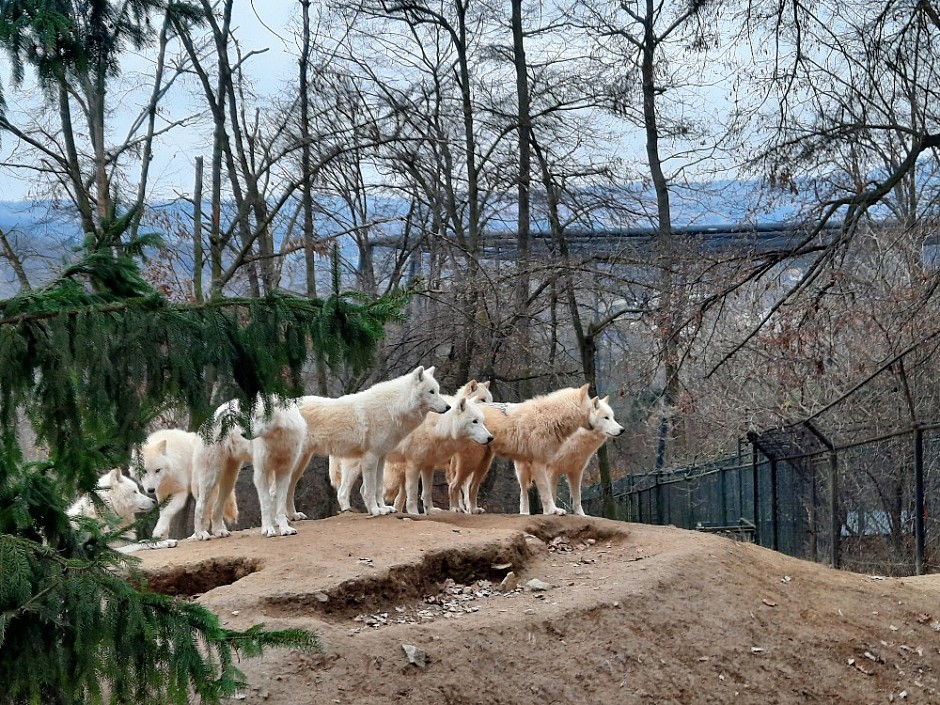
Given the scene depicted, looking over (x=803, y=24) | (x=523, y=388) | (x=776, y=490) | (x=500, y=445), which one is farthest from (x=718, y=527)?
(x=803, y=24)

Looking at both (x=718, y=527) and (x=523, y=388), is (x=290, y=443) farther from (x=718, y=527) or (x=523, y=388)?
(x=523, y=388)

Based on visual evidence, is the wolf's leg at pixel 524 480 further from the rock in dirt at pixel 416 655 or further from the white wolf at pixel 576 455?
the rock in dirt at pixel 416 655

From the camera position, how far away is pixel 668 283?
448 inches

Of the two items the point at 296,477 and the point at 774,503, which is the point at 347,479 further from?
the point at 774,503

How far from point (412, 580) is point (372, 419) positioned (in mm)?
4005

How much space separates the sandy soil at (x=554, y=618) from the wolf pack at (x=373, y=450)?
40.0 inches

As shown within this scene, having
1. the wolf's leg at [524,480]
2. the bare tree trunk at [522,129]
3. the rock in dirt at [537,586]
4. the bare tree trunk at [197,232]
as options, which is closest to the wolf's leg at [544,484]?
the wolf's leg at [524,480]

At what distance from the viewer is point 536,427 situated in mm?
14641

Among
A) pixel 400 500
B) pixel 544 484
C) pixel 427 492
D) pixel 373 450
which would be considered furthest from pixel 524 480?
pixel 373 450

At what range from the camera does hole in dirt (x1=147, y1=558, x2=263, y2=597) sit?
9438 mm

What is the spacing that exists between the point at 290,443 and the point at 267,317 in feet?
23.1

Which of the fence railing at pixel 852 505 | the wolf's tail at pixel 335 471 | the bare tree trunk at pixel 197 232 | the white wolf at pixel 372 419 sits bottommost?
the fence railing at pixel 852 505

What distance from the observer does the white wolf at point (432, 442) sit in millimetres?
13688

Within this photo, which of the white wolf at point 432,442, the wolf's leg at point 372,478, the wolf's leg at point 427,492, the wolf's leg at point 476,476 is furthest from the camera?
the wolf's leg at point 476,476
